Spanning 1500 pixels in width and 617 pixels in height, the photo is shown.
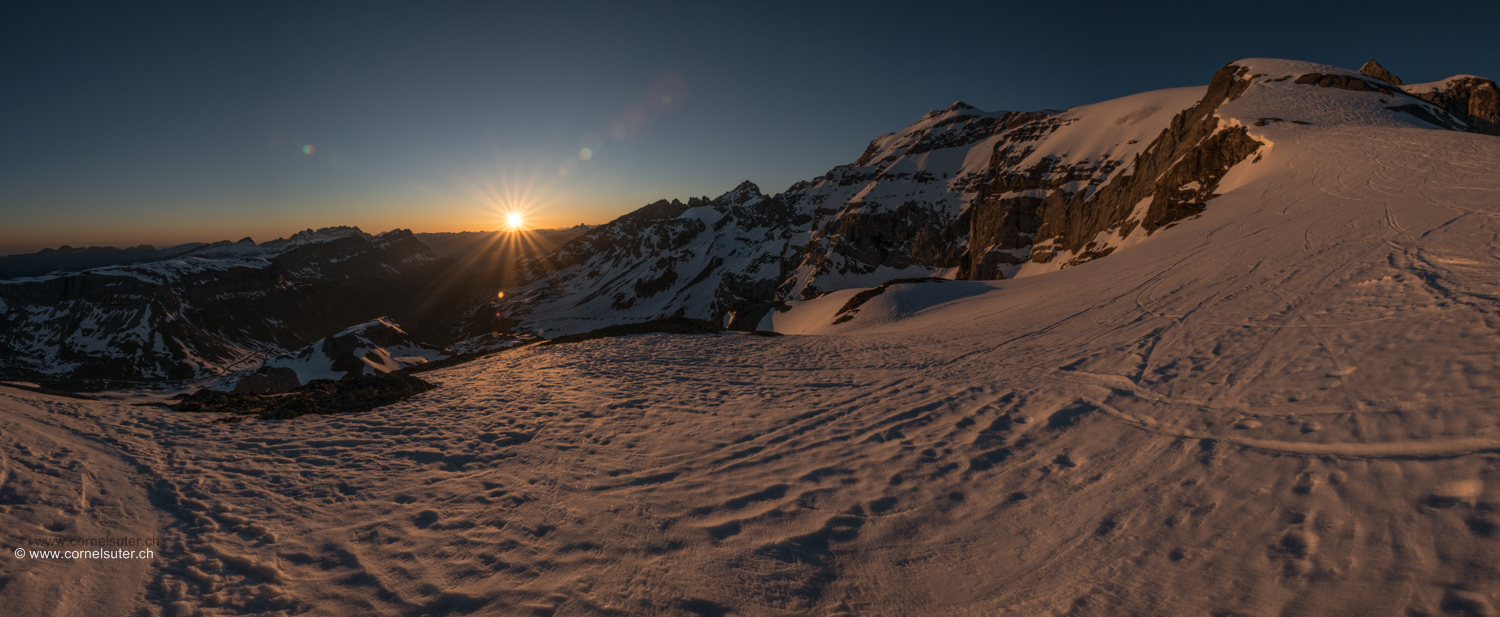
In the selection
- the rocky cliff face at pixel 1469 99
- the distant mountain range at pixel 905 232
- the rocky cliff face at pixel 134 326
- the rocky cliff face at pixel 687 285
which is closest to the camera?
the distant mountain range at pixel 905 232

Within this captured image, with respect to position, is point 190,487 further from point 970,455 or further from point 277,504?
point 970,455

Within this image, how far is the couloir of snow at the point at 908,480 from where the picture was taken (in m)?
4.15

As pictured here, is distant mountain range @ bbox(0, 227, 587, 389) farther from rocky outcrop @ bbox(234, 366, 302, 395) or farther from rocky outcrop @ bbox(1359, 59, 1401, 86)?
rocky outcrop @ bbox(1359, 59, 1401, 86)

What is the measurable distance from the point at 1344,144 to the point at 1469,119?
40.1 metres

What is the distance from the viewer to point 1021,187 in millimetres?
→ 80500

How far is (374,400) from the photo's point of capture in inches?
480

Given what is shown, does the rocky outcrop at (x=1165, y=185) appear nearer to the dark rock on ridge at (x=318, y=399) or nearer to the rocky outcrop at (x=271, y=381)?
the dark rock on ridge at (x=318, y=399)

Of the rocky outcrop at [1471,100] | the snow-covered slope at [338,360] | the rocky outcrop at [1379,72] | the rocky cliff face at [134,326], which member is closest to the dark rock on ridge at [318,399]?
the snow-covered slope at [338,360]

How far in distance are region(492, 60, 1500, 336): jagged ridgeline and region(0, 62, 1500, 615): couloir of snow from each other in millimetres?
22808

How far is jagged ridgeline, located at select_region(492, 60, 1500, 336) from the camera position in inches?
1433

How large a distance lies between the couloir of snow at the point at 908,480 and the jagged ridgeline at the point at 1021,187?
898 inches

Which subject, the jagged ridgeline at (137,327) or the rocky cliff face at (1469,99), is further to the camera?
the jagged ridgeline at (137,327)

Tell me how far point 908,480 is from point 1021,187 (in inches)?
3488

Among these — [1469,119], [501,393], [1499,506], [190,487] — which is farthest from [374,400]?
[1469,119]
